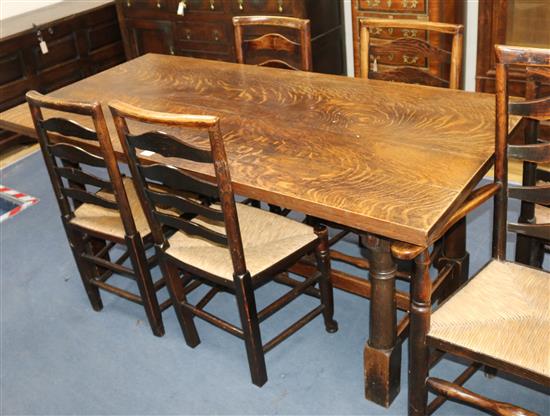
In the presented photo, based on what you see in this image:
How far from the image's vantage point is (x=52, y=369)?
2.31m

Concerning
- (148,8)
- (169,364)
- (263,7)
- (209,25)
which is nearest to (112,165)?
(169,364)

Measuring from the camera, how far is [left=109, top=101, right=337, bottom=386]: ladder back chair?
1.73 metres

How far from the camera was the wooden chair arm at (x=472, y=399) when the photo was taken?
1610mm

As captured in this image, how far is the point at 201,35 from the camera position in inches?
165

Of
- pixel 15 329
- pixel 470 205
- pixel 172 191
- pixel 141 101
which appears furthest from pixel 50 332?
pixel 470 205

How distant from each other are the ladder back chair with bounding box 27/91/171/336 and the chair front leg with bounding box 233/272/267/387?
1.59 ft

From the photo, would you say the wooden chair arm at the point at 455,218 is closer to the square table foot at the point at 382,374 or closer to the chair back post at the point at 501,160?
the chair back post at the point at 501,160

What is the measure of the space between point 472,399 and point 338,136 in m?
0.86

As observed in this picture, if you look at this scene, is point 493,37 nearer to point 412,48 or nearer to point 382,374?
point 412,48

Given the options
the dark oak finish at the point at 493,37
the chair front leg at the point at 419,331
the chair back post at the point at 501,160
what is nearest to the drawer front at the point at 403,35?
the dark oak finish at the point at 493,37

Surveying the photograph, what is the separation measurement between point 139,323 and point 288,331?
682 millimetres

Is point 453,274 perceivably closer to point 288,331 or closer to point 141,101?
point 288,331

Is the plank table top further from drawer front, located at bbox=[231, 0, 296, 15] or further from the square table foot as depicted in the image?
drawer front, located at bbox=[231, 0, 296, 15]

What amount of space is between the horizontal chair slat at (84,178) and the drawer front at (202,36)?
2144 mm
